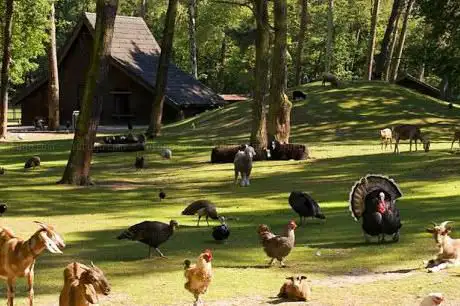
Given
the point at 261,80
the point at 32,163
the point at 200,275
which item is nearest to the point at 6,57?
the point at 32,163

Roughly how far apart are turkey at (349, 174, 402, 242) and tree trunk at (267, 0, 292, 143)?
855 inches

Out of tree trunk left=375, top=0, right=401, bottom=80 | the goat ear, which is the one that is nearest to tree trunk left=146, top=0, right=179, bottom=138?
tree trunk left=375, top=0, right=401, bottom=80

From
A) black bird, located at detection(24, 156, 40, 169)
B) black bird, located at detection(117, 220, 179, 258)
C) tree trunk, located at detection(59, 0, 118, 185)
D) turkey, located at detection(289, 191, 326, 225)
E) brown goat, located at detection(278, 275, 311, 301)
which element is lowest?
brown goat, located at detection(278, 275, 311, 301)

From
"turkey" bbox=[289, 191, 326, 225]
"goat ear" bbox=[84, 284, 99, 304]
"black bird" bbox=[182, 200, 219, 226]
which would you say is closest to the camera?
"goat ear" bbox=[84, 284, 99, 304]

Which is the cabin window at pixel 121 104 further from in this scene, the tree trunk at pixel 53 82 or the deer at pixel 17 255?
the deer at pixel 17 255

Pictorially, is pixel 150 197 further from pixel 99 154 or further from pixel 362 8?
pixel 362 8

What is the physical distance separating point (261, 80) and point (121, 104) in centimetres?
3413

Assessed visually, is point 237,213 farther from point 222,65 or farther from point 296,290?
point 222,65

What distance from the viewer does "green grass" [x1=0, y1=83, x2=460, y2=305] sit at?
39.0ft

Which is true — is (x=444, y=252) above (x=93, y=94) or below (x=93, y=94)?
below

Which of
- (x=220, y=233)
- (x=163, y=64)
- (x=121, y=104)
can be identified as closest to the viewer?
(x=220, y=233)

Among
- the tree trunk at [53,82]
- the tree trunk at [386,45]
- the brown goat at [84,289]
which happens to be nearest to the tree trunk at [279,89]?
the tree trunk at [53,82]

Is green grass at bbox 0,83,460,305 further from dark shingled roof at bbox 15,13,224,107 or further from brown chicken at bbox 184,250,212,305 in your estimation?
dark shingled roof at bbox 15,13,224,107

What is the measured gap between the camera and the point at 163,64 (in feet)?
148
